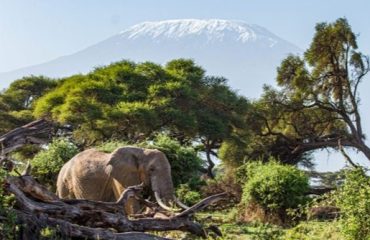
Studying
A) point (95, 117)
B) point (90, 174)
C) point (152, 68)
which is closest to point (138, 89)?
point (152, 68)

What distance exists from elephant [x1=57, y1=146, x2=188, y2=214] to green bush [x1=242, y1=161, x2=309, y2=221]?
492 centimetres

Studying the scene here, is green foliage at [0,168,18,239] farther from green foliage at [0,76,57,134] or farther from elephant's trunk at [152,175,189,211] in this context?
green foliage at [0,76,57,134]

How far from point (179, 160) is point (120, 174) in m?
4.68

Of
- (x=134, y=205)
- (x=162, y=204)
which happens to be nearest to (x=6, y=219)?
(x=162, y=204)

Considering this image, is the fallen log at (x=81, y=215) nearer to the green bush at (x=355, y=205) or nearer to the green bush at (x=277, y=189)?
the green bush at (x=355, y=205)

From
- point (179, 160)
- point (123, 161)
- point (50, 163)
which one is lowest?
point (123, 161)

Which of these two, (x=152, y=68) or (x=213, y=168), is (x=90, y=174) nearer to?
(x=152, y=68)

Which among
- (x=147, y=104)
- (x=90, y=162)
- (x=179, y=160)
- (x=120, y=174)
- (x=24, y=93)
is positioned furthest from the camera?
(x=24, y=93)

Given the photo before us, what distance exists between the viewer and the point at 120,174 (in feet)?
41.9

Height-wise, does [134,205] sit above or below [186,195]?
below

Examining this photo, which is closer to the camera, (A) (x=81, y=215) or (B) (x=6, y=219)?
(B) (x=6, y=219)

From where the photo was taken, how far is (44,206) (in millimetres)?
8906

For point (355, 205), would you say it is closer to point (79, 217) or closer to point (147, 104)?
point (79, 217)

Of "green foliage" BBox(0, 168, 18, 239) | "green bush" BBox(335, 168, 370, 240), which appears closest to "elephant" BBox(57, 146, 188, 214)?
"green bush" BBox(335, 168, 370, 240)
